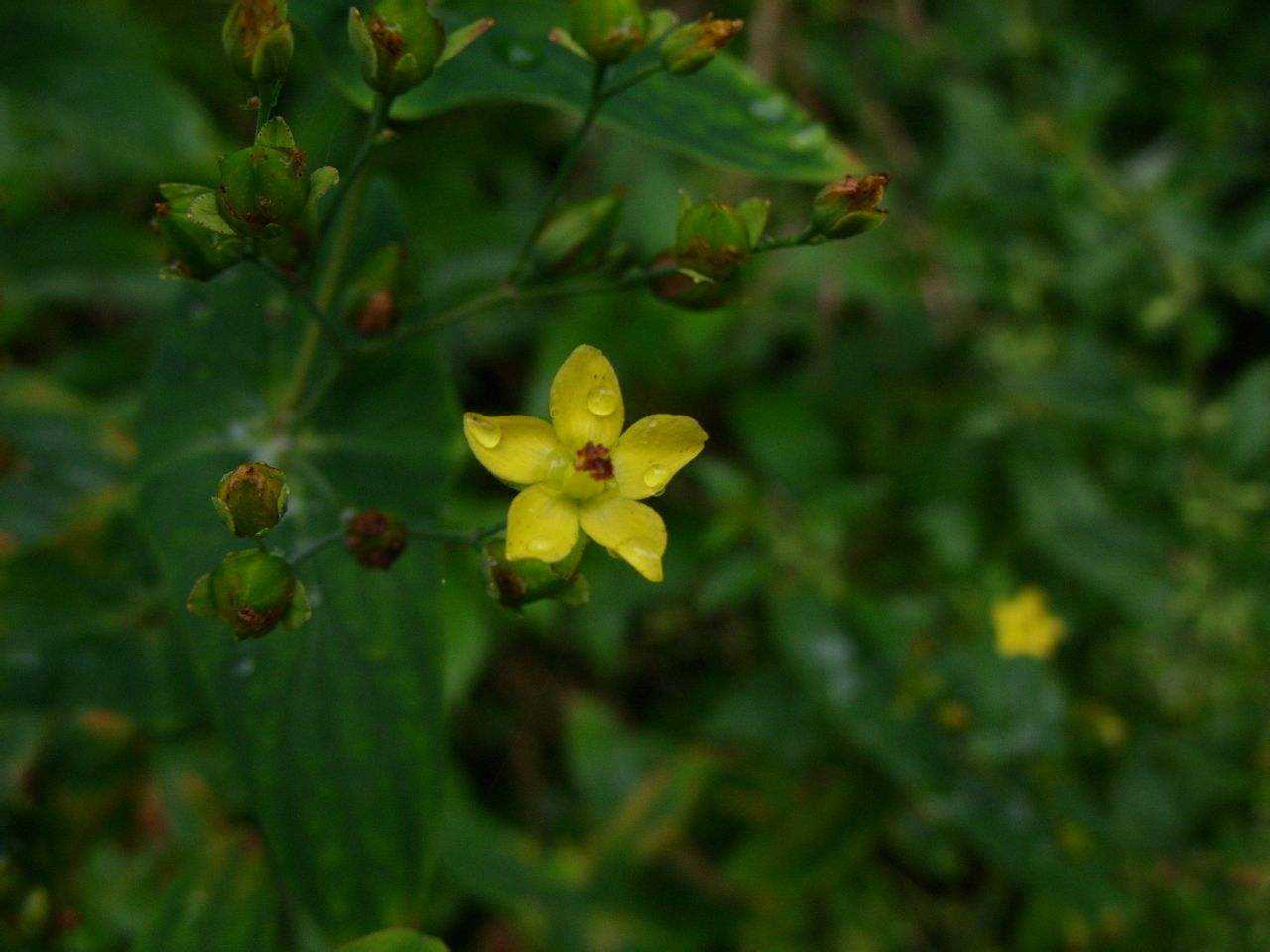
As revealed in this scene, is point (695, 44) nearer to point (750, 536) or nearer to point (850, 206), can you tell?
point (850, 206)

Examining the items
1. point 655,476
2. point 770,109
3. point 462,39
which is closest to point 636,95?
point 770,109

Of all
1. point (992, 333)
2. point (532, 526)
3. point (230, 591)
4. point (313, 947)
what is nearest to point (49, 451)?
point (313, 947)

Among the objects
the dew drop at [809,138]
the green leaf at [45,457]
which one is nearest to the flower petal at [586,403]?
the dew drop at [809,138]

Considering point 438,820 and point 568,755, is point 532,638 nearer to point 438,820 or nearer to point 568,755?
point 568,755

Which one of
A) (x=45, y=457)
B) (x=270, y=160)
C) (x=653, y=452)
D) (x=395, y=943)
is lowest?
(x=45, y=457)

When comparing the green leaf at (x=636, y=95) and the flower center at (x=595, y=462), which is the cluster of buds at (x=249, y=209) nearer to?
the green leaf at (x=636, y=95)

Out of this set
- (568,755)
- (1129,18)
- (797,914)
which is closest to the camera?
(797,914)
